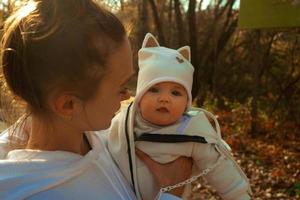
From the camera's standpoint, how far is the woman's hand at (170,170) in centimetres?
193

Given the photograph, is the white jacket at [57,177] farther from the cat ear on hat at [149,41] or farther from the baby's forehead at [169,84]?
the cat ear on hat at [149,41]

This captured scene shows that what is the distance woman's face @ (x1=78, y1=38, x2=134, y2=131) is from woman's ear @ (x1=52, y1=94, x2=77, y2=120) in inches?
1.4

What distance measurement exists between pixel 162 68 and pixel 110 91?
771 mm

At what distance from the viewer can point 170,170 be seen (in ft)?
6.49

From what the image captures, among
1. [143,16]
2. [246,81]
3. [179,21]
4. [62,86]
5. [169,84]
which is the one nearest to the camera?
[62,86]

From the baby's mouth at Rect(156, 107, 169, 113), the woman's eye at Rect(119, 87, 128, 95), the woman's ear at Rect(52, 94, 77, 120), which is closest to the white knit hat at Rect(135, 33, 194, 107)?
the baby's mouth at Rect(156, 107, 169, 113)

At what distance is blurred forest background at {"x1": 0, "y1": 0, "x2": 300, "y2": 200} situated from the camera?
7508 mm

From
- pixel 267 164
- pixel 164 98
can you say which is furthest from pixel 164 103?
pixel 267 164

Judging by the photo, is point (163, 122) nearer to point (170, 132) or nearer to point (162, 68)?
point (170, 132)

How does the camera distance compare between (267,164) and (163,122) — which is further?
(267,164)

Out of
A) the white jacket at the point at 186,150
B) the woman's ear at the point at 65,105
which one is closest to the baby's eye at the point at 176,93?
the white jacket at the point at 186,150

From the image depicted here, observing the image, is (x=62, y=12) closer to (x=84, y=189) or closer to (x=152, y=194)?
(x=84, y=189)

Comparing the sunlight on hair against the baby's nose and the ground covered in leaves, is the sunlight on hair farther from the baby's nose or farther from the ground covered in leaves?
the ground covered in leaves

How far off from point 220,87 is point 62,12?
11.7 m
